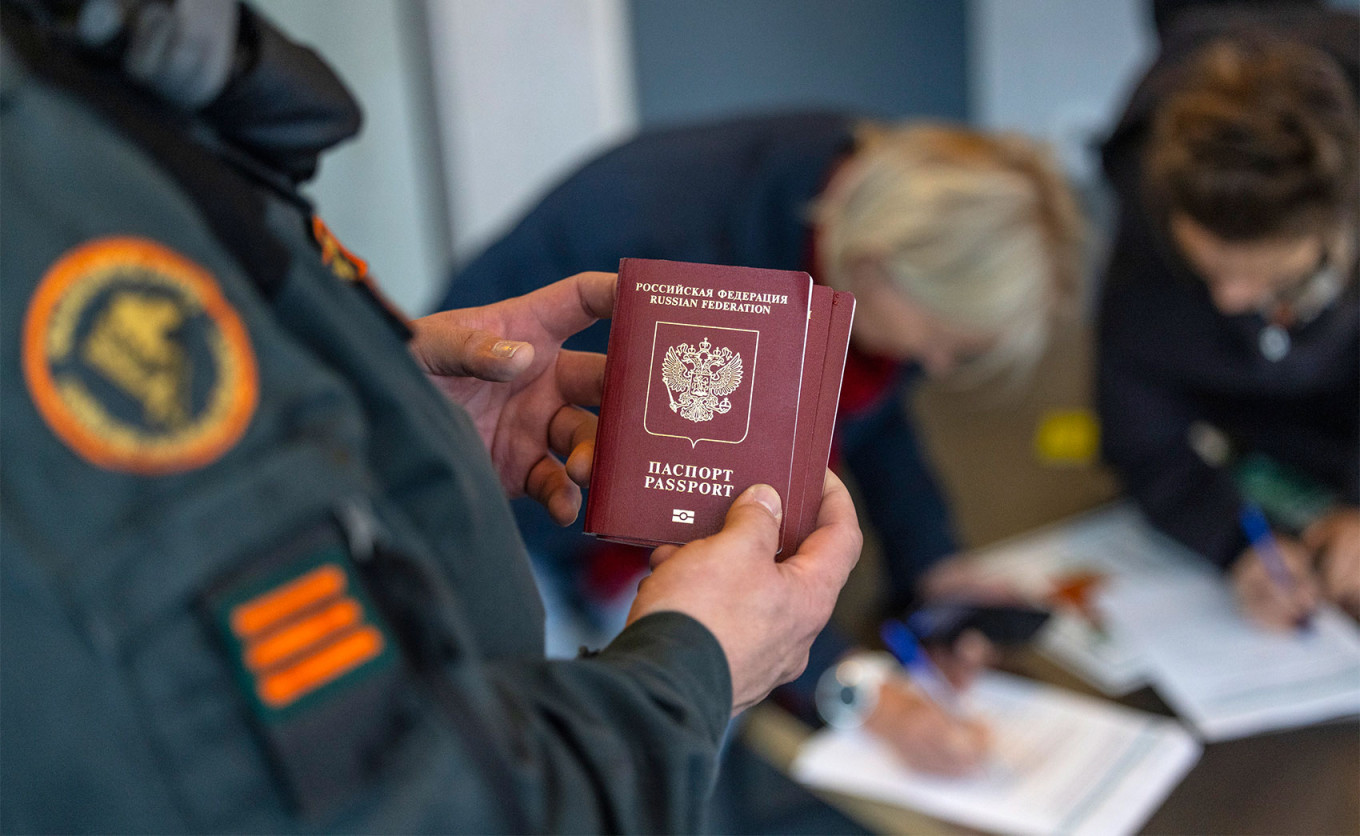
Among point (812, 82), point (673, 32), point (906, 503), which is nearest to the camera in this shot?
point (906, 503)

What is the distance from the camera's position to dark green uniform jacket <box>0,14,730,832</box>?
290 mm

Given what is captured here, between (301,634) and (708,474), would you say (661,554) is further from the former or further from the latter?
(301,634)

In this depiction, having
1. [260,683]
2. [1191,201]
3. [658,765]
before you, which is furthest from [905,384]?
[260,683]

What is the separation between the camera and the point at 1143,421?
147cm

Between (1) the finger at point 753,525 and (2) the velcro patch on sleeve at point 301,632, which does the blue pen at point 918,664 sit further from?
(2) the velcro patch on sleeve at point 301,632

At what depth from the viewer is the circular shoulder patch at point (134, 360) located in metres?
0.29

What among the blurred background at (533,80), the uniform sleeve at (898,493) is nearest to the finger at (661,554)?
the uniform sleeve at (898,493)

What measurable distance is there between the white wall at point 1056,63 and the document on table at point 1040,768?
2736 millimetres

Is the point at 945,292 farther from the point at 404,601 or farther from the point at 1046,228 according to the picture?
the point at 404,601

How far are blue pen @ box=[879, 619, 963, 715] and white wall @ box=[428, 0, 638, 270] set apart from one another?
4.46 ft

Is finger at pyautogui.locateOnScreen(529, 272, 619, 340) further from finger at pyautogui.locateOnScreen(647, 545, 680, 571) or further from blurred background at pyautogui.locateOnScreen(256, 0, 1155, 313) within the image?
blurred background at pyautogui.locateOnScreen(256, 0, 1155, 313)

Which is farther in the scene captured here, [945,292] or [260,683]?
[945,292]

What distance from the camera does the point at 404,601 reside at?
0.34m

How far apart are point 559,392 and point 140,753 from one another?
33 cm
